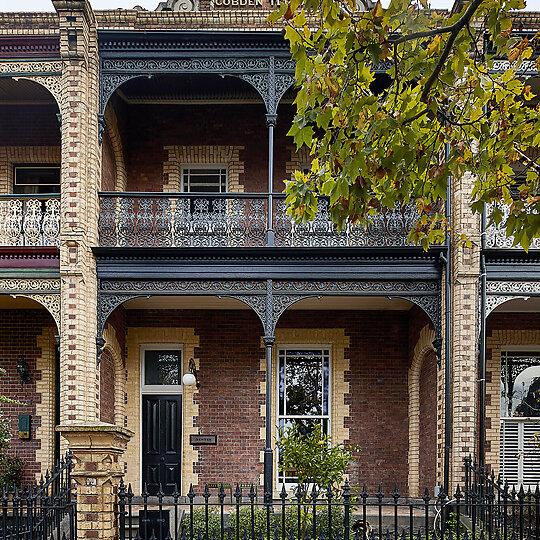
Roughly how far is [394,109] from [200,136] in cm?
825

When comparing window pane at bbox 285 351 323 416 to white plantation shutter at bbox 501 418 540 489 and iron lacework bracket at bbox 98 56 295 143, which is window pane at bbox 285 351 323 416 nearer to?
white plantation shutter at bbox 501 418 540 489

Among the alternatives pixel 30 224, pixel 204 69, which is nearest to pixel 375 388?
pixel 204 69

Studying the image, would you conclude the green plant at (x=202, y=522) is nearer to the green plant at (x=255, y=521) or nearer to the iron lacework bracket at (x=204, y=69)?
the green plant at (x=255, y=521)

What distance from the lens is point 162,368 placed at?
1377 cm

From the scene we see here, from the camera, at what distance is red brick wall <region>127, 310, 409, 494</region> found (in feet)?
43.4

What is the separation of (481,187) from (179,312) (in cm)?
846

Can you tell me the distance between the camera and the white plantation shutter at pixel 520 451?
1289cm

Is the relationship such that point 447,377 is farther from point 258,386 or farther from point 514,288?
point 258,386

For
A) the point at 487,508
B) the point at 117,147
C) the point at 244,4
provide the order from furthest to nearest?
1. the point at 117,147
2. the point at 244,4
3. the point at 487,508

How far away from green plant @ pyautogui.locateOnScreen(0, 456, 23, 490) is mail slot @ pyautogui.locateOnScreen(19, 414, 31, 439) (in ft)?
1.37

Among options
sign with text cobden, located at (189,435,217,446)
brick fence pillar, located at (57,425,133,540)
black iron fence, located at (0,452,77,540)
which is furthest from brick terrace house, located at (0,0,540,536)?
brick fence pillar, located at (57,425,133,540)

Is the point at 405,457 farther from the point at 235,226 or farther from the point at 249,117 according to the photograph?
the point at 249,117

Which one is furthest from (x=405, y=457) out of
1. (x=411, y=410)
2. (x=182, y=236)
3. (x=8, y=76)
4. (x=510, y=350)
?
(x=8, y=76)

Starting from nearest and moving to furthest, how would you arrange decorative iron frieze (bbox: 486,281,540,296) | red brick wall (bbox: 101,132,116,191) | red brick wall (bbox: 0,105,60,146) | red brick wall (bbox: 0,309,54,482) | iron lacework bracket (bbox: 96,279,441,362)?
1. decorative iron frieze (bbox: 486,281,540,296)
2. iron lacework bracket (bbox: 96,279,441,362)
3. red brick wall (bbox: 101,132,116,191)
4. red brick wall (bbox: 0,309,54,482)
5. red brick wall (bbox: 0,105,60,146)
